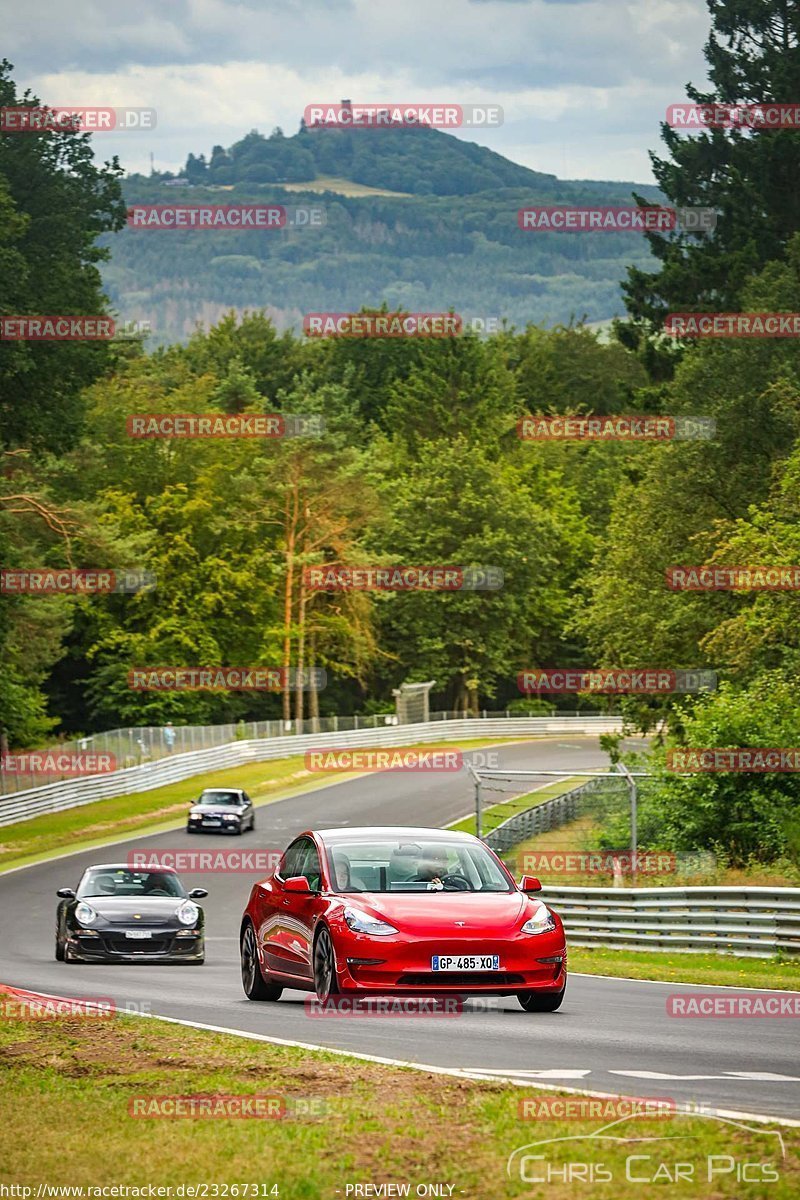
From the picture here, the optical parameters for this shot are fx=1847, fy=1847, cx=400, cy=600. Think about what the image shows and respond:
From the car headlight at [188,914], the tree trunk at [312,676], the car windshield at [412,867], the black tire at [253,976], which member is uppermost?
the car windshield at [412,867]

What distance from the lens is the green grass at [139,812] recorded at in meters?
48.8

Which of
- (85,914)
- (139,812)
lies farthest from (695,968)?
(139,812)

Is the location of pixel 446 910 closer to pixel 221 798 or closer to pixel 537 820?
pixel 537 820

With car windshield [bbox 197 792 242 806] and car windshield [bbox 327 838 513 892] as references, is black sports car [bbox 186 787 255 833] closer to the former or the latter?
car windshield [bbox 197 792 242 806]

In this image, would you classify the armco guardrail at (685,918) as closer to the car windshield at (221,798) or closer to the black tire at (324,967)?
the black tire at (324,967)

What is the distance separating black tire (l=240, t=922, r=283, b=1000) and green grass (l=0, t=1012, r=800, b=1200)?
16.4 ft

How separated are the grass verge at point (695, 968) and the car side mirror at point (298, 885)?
17.5 feet

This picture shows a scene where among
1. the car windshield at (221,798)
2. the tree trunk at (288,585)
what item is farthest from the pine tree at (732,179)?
the tree trunk at (288,585)

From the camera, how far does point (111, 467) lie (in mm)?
90125

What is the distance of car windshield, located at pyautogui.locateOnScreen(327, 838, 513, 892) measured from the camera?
46.7 feet

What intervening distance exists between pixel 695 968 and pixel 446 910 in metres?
8.80

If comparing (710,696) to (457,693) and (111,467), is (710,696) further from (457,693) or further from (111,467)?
(457,693)

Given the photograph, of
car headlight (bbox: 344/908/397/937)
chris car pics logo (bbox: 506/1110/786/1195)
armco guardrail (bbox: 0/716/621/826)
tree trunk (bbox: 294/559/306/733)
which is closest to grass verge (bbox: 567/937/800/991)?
car headlight (bbox: 344/908/397/937)

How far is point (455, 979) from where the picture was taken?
13.5 meters
